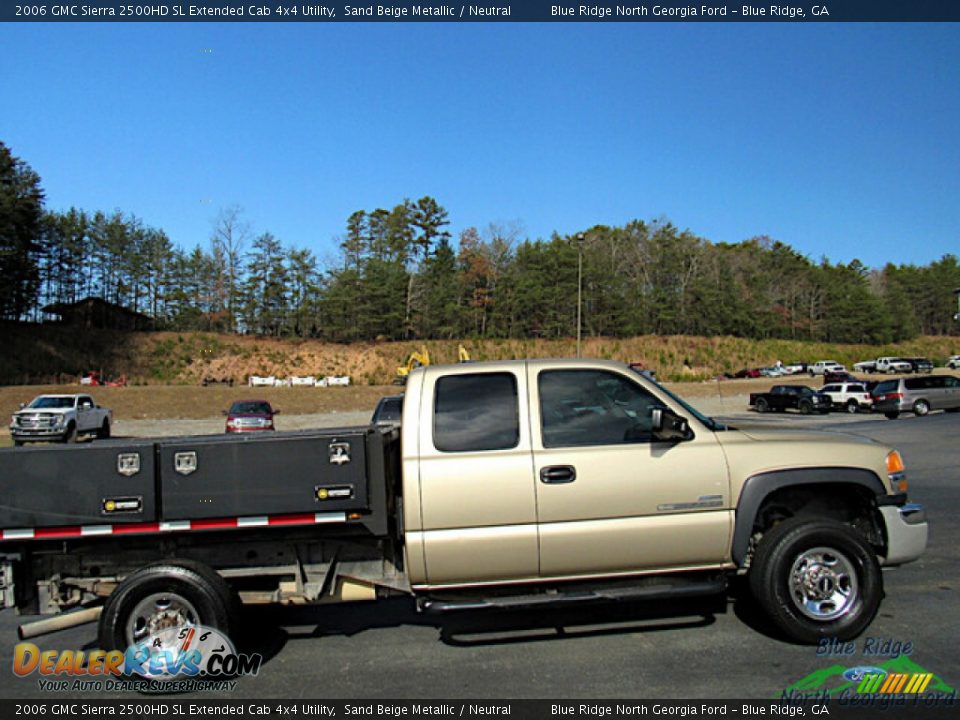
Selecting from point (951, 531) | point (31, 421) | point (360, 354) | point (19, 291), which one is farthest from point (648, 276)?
point (951, 531)

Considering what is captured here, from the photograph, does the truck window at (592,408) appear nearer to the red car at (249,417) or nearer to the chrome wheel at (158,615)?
the chrome wheel at (158,615)

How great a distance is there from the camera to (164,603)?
4.81 meters

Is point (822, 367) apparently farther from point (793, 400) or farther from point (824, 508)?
point (824, 508)

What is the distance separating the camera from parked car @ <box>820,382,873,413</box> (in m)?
38.3

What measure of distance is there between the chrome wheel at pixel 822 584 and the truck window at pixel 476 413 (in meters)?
2.21

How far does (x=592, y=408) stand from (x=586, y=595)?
1.28 meters

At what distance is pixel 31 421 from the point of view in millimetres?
26125

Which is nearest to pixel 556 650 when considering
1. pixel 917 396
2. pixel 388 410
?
pixel 388 410

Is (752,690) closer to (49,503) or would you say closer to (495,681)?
(495,681)

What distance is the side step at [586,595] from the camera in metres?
4.78

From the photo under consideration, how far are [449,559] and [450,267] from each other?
80.2 metres

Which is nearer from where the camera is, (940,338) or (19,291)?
(19,291)
